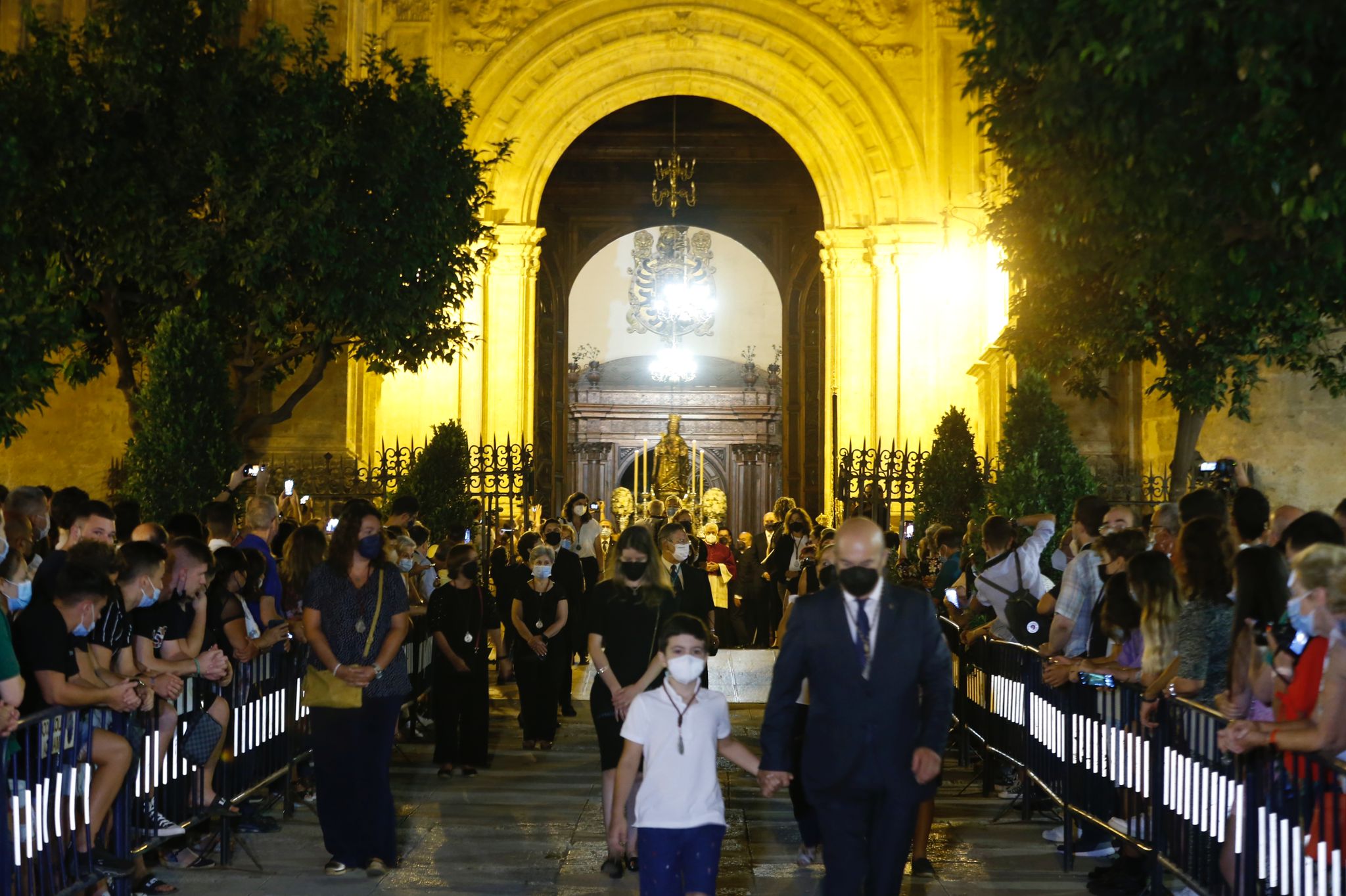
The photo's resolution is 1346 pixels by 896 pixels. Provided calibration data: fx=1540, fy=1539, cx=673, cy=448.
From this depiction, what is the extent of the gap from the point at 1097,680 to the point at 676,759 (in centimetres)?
263

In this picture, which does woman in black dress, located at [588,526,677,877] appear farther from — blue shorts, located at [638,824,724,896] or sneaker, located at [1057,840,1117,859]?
sneaker, located at [1057,840,1117,859]

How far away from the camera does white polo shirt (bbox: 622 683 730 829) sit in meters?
5.02

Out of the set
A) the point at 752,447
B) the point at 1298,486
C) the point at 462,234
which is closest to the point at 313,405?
the point at 462,234

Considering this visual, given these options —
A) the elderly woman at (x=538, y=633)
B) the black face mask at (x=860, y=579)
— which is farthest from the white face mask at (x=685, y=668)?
the elderly woman at (x=538, y=633)

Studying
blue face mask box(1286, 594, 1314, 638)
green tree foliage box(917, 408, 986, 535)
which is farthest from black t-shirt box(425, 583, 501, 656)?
green tree foliage box(917, 408, 986, 535)

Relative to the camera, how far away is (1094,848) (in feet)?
23.5

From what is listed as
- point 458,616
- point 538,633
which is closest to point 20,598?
point 458,616

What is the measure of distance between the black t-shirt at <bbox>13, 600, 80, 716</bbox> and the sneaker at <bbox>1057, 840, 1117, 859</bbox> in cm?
446

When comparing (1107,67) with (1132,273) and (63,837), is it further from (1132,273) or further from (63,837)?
(63,837)

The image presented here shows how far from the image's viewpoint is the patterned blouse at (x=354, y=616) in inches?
260

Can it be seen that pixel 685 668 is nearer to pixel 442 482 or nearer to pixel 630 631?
pixel 630 631

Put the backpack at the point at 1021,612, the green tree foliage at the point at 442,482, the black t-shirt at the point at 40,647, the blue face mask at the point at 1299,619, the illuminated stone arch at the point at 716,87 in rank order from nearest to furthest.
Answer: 1. the blue face mask at the point at 1299,619
2. the black t-shirt at the point at 40,647
3. the backpack at the point at 1021,612
4. the green tree foliage at the point at 442,482
5. the illuminated stone arch at the point at 716,87

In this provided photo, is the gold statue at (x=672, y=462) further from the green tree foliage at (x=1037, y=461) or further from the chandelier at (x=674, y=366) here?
the green tree foliage at (x=1037, y=461)

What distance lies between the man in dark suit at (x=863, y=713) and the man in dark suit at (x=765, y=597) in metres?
11.2
